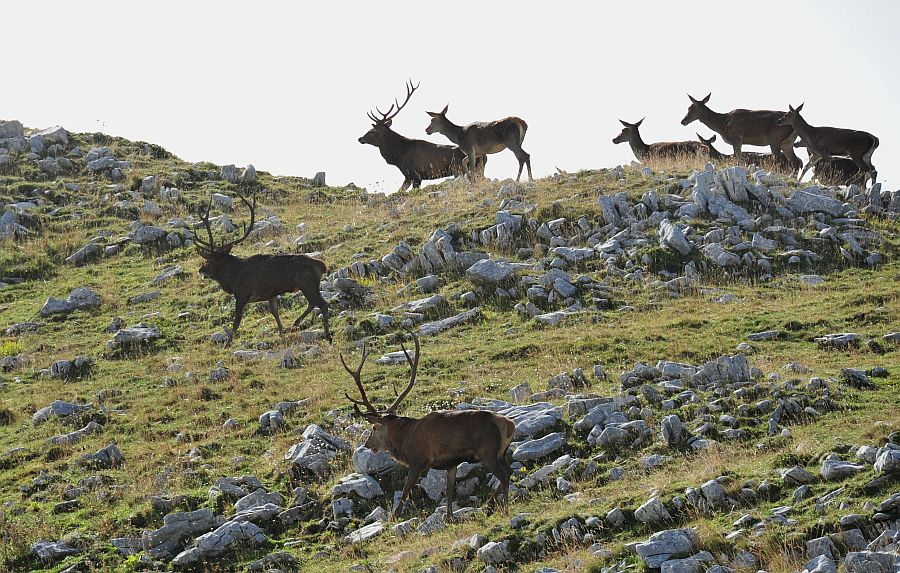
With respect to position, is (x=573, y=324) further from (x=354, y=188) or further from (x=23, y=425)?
(x=354, y=188)

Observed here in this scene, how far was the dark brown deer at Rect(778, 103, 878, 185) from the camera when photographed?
26.8 m

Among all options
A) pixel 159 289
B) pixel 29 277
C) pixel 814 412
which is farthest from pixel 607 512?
pixel 29 277

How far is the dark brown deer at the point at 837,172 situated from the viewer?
2655cm

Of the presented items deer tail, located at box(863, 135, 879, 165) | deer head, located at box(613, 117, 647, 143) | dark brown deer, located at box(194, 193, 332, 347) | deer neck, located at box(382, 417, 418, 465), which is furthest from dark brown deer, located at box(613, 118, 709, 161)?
deer neck, located at box(382, 417, 418, 465)

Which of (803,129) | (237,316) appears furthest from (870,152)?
(237,316)

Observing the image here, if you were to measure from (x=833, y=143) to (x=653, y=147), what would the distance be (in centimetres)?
603

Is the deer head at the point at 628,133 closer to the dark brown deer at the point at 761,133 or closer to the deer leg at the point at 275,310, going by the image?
the dark brown deer at the point at 761,133

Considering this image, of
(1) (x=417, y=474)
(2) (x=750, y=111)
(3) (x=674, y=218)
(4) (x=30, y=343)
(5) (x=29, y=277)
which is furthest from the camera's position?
(2) (x=750, y=111)

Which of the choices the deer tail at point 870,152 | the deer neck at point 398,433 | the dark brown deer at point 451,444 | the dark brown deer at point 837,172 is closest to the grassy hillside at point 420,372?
the dark brown deer at point 451,444

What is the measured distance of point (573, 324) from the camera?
19234 millimetres

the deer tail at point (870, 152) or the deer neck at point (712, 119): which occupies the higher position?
the deer neck at point (712, 119)

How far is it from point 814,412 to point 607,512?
3.54 metres

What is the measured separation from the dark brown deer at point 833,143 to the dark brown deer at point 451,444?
16.5m

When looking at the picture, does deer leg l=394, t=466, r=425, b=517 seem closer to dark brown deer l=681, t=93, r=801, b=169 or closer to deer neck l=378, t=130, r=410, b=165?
dark brown deer l=681, t=93, r=801, b=169
